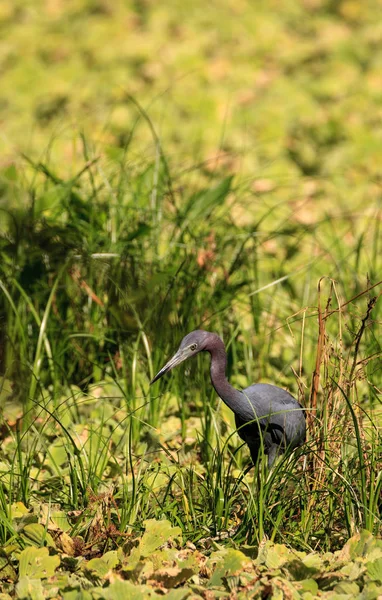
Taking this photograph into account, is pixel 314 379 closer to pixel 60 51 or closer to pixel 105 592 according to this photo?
pixel 105 592

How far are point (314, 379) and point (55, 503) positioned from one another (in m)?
1.00

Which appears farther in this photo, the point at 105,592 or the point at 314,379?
the point at 314,379

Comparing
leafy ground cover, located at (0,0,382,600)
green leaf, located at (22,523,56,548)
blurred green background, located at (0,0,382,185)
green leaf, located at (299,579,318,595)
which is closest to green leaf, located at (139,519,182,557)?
leafy ground cover, located at (0,0,382,600)

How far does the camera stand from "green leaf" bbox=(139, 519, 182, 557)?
2703 mm

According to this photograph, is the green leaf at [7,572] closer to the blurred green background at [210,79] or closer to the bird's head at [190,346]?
the bird's head at [190,346]

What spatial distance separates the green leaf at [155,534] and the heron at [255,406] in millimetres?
374

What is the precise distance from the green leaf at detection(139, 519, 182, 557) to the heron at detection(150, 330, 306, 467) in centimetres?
37

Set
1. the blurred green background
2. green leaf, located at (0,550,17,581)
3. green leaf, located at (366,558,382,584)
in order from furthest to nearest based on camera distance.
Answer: the blurred green background → green leaf, located at (0,550,17,581) → green leaf, located at (366,558,382,584)

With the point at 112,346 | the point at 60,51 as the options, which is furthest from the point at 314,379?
the point at 60,51

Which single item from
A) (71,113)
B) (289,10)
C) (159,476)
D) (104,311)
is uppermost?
(289,10)

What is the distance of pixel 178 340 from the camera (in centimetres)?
380

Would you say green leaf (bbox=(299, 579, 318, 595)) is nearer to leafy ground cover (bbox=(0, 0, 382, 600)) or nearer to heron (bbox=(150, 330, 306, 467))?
leafy ground cover (bbox=(0, 0, 382, 600))

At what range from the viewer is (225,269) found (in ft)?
14.3

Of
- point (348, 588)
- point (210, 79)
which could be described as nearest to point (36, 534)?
point (348, 588)
